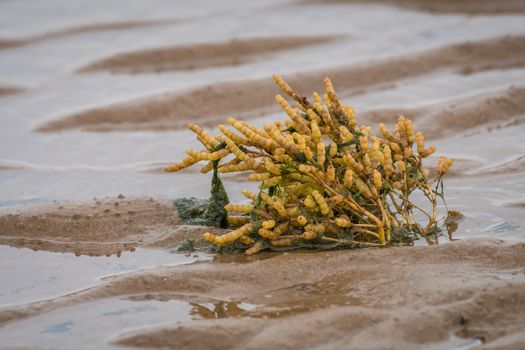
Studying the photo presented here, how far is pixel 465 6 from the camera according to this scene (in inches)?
386

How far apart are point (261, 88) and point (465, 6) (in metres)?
3.29

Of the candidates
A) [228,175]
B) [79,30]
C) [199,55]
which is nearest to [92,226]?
[228,175]

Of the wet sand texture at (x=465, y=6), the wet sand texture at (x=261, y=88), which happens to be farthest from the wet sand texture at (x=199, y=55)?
the wet sand texture at (x=465, y=6)

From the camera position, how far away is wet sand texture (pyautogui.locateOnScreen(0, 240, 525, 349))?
11.4ft

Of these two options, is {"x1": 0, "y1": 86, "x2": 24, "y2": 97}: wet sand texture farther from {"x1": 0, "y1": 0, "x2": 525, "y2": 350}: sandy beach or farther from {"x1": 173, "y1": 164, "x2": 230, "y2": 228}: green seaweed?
{"x1": 173, "y1": 164, "x2": 230, "y2": 228}: green seaweed

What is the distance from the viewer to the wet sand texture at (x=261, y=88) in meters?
7.16

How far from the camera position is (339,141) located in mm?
4367

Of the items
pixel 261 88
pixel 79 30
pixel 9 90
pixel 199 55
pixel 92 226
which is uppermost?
pixel 79 30

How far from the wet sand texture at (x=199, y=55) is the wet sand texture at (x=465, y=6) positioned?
4.84 feet

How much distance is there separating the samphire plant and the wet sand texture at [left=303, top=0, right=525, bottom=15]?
18.6ft

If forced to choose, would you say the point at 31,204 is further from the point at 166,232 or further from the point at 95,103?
the point at 95,103

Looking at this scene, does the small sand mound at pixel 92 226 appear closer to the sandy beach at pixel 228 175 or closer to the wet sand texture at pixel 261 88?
the sandy beach at pixel 228 175

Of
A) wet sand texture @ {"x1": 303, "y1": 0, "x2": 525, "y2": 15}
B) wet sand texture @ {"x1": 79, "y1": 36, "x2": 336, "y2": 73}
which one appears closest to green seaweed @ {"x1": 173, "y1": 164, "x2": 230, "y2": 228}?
wet sand texture @ {"x1": 79, "y1": 36, "x2": 336, "y2": 73}

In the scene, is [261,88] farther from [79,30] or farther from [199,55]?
[79,30]
